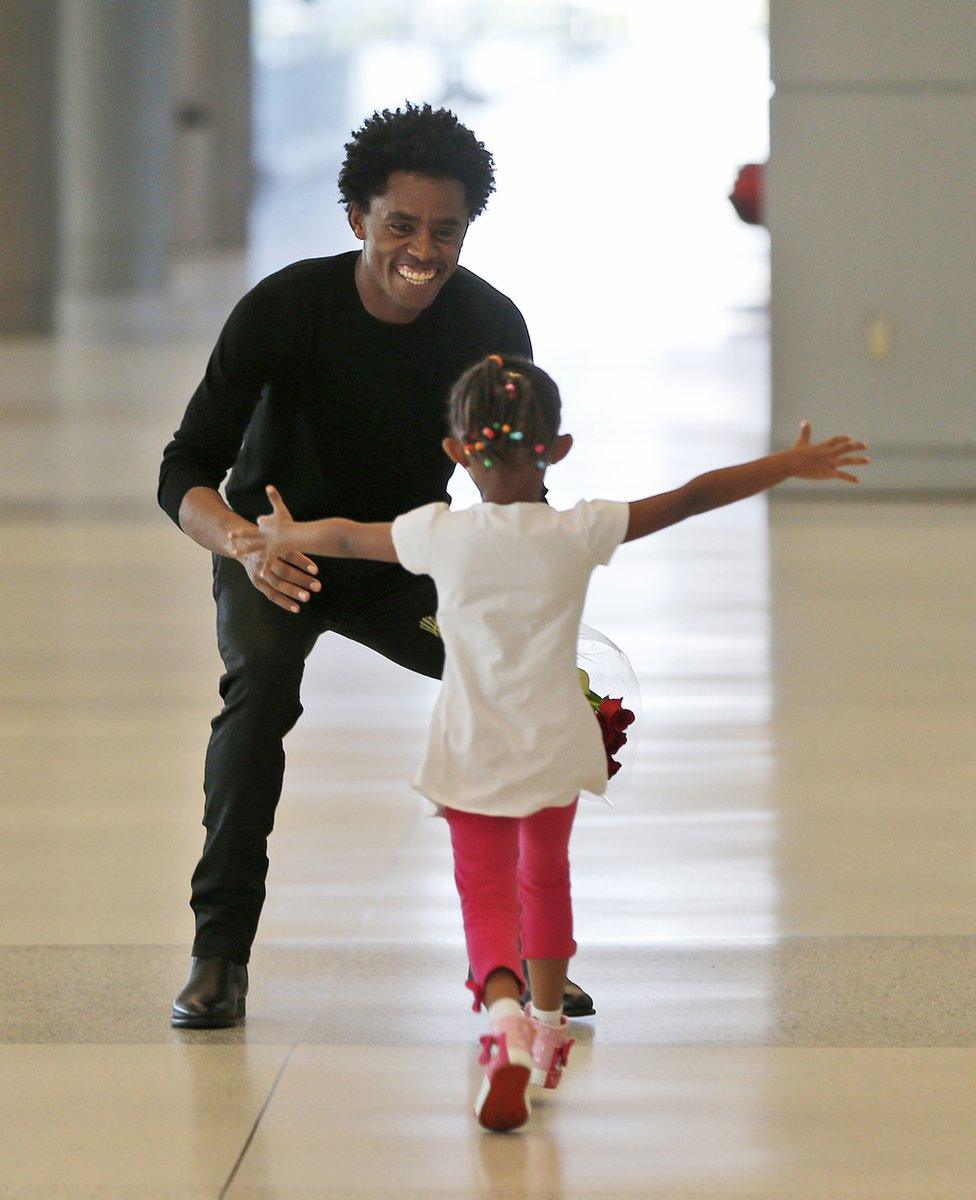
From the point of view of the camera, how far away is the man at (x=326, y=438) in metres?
3.83

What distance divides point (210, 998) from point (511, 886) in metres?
0.77

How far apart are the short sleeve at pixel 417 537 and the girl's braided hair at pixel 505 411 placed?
13 centimetres

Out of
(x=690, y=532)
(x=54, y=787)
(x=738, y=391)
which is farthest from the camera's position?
(x=738, y=391)

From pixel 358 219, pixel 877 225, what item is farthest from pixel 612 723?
pixel 877 225

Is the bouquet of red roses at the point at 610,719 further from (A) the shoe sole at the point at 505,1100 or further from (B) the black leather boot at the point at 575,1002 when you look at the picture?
(A) the shoe sole at the point at 505,1100

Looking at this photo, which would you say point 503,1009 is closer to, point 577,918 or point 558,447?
point 558,447

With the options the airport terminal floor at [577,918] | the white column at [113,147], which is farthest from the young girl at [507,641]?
the white column at [113,147]

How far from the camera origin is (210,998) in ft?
12.8

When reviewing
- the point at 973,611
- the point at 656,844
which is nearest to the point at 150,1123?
the point at 656,844

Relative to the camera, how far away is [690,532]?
10.7 meters

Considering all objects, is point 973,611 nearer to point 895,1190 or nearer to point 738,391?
point 895,1190

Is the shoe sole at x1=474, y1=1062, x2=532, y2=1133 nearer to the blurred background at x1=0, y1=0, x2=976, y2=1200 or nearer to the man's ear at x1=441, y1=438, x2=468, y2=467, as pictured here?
the blurred background at x1=0, y1=0, x2=976, y2=1200

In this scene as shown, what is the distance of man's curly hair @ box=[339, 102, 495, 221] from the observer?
12.5ft

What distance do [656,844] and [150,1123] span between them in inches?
81.3
